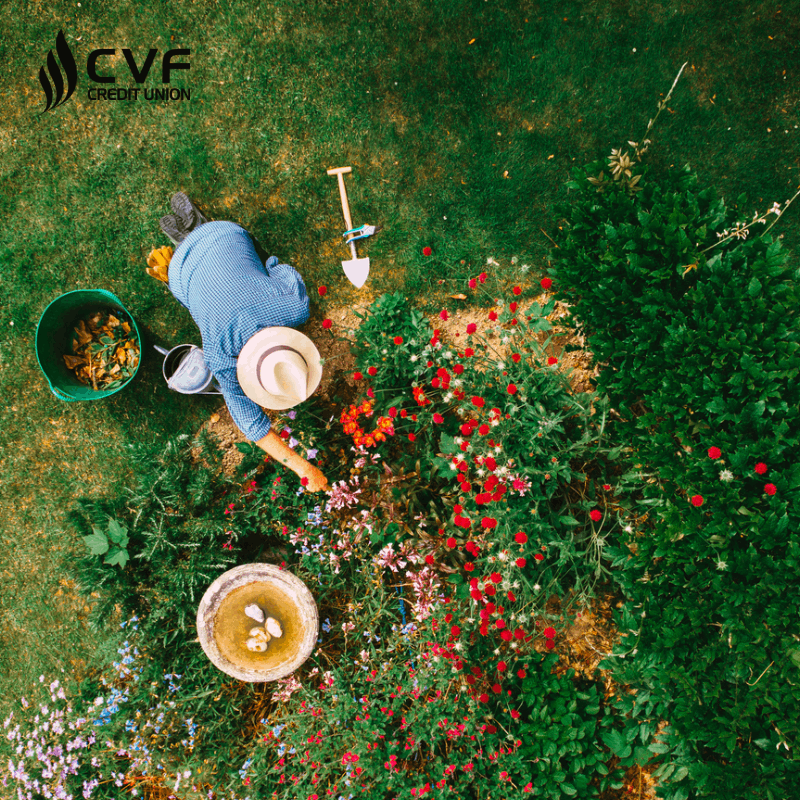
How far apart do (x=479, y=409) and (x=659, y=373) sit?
1.11 meters

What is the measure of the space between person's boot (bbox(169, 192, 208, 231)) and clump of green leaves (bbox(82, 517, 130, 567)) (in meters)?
2.48

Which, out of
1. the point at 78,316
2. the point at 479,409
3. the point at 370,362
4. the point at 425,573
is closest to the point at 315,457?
the point at 370,362

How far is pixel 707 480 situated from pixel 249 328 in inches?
115

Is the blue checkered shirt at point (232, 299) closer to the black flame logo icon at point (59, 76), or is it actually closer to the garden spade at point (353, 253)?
the garden spade at point (353, 253)

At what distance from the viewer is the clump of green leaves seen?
3555 millimetres

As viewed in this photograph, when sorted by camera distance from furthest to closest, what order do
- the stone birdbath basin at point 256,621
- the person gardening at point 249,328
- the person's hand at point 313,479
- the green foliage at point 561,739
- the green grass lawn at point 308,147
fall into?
the green grass lawn at point 308,147 < the person's hand at point 313,479 < the stone birdbath basin at point 256,621 < the green foliage at point 561,739 < the person gardening at point 249,328

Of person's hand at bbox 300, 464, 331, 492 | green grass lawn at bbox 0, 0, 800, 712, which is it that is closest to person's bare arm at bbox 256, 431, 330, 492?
person's hand at bbox 300, 464, 331, 492

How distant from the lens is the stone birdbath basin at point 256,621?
3373 mm

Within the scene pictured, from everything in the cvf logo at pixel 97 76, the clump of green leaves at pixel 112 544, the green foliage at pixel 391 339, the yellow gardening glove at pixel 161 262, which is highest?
the cvf logo at pixel 97 76

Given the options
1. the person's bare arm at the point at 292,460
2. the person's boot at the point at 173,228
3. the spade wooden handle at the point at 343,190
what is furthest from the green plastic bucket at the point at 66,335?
the spade wooden handle at the point at 343,190

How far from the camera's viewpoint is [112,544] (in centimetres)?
364

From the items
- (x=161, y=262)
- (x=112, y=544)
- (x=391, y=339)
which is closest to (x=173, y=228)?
(x=161, y=262)

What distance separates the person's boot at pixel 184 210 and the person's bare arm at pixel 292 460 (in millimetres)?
2062

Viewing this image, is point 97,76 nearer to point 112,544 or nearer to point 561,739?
point 112,544
